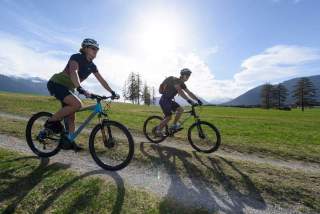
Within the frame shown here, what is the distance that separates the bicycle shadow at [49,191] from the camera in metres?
5.25

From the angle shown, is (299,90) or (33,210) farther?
(299,90)

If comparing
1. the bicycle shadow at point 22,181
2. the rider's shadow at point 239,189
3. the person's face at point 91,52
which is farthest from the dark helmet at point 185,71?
the bicycle shadow at point 22,181

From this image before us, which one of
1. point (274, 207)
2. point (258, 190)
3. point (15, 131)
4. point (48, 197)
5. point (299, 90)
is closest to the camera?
point (48, 197)

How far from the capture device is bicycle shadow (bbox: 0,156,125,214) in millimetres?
5254

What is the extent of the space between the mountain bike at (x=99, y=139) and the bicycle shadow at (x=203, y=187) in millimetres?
1385

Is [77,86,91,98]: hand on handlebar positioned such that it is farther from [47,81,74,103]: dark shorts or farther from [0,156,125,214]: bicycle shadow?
[0,156,125,214]: bicycle shadow

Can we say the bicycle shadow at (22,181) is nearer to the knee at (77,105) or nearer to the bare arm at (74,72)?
the knee at (77,105)

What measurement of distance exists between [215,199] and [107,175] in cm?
287

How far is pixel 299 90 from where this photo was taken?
112 m

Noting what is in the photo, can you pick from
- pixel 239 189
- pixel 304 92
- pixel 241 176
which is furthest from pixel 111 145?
pixel 304 92

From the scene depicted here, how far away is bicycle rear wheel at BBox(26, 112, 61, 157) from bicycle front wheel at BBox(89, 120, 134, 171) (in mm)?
1262

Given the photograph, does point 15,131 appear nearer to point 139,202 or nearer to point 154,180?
point 154,180

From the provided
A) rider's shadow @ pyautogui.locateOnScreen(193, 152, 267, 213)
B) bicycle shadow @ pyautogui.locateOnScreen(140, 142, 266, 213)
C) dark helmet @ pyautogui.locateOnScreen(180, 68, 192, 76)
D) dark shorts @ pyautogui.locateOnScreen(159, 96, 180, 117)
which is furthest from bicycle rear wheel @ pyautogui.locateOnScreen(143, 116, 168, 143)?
rider's shadow @ pyautogui.locateOnScreen(193, 152, 267, 213)

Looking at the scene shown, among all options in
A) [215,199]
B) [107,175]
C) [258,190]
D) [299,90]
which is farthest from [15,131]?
[299,90]
